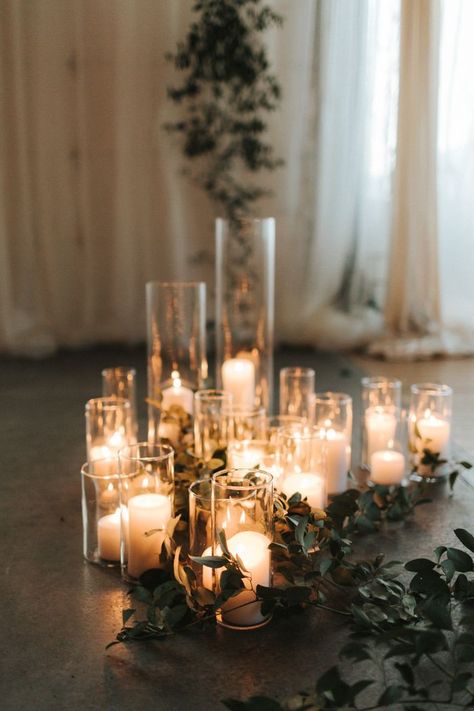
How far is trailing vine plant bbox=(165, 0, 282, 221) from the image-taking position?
3.95 meters

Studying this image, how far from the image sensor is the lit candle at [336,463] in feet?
6.24

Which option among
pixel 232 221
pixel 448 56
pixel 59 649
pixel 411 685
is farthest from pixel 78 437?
pixel 448 56

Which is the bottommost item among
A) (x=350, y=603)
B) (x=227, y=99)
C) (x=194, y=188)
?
(x=350, y=603)

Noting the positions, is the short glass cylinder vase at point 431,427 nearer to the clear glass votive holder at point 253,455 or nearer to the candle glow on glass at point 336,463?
the candle glow on glass at point 336,463

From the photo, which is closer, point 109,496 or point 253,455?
point 109,496

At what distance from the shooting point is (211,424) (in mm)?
1826

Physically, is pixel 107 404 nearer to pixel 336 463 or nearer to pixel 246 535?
pixel 336 463

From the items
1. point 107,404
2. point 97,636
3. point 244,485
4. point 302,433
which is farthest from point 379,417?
point 97,636

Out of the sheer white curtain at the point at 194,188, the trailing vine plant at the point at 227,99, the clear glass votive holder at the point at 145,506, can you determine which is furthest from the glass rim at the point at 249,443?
the trailing vine plant at the point at 227,99

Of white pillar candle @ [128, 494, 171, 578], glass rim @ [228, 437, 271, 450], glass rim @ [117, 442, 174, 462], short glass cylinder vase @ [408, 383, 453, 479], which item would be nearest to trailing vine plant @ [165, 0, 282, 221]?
short glass cylinder vase @ [408, 383, 453, 479]

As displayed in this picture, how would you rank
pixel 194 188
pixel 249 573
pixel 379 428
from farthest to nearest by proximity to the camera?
1. pixel 194 188
2. pixel 379 428
3. pixel 249 573

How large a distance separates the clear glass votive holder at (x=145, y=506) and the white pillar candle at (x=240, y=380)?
2.59 ft

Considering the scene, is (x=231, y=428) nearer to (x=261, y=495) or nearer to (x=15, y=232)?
(x=261, y=495)

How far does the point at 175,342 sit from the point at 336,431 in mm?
494
